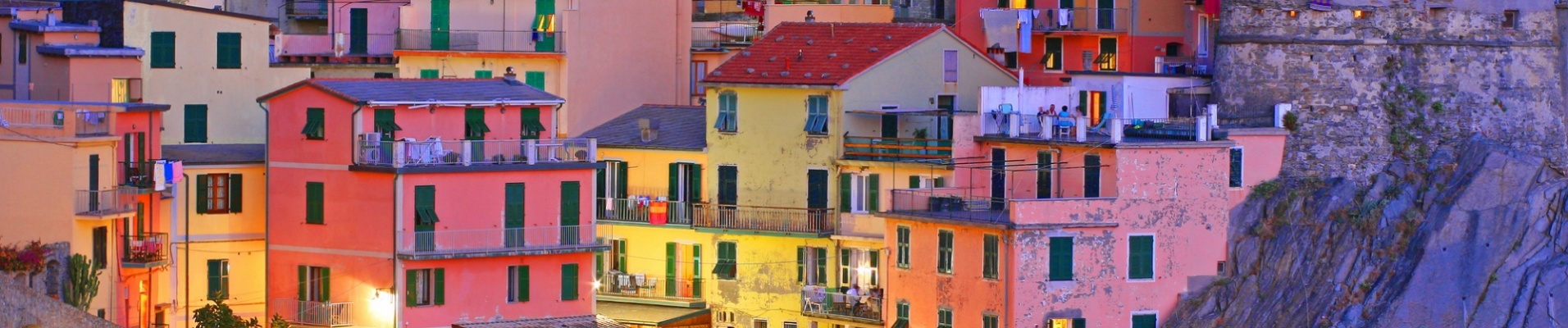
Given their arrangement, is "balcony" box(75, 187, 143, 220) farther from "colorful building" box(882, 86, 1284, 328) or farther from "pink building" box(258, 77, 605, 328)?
"colorful building" box(882, 86, 1284, 328)

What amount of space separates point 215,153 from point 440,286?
8897 mm

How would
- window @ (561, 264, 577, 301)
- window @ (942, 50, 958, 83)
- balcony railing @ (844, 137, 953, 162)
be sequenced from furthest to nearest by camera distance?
window @ (942, 50, 958, 83)
balcony railing @ (844, 137, 953, 162)
window @ (561, 264, 577, 301)

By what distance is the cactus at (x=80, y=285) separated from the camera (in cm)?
7406

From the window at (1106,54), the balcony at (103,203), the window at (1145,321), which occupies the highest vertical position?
the window at (1106,54)

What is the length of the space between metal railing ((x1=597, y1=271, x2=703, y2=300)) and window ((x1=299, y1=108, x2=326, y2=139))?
1063 cm

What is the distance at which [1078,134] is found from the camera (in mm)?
80438

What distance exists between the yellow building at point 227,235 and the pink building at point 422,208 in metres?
1.38

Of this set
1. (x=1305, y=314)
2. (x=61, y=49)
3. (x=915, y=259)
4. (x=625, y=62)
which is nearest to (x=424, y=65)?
(x=625, y=62)

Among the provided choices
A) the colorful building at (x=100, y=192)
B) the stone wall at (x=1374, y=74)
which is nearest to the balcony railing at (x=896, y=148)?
the stone wall at (x=1374, y=74)

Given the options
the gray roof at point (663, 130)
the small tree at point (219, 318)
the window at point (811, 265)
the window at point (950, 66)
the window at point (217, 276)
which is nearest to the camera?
the small tree at point (219, 318)

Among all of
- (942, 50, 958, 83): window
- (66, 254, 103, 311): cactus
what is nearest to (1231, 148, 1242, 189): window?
(942, 50, 958, 83): window

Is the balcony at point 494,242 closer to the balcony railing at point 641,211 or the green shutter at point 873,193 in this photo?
the balcony railing at point 641,211

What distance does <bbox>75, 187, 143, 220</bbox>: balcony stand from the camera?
75.4 m

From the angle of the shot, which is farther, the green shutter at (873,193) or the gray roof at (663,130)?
the gray roof at (663,130)
